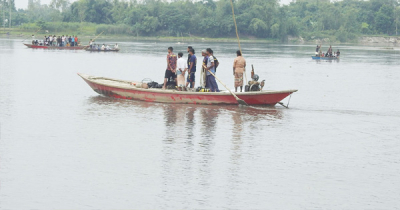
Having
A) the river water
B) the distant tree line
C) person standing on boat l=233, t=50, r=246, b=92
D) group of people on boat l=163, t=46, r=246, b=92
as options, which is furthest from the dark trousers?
the distant tree line

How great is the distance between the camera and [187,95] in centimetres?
1909

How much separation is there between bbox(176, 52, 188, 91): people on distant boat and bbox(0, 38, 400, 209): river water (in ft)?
2.95

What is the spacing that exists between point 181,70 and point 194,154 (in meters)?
7.00

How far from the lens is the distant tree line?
120 meters

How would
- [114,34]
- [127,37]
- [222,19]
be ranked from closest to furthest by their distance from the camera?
[114,34] → [127,37] → [222,19]

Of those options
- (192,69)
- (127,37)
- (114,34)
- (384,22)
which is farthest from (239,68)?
(384,22)

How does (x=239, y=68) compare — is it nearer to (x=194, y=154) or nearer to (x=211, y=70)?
(x=211, y=70)

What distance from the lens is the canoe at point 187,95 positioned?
1858 centimetres

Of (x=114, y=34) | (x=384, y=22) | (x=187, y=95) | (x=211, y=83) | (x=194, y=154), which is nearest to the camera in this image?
(x=194, y=154)

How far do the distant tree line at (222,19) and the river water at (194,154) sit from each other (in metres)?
94.3

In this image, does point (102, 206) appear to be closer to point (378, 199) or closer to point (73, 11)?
point (378, 199)

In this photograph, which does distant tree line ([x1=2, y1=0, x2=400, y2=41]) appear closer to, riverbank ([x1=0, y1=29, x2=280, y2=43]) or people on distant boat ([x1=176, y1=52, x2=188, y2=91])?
riverbank ([x1=0, y1=29, x2=280, y2=43])

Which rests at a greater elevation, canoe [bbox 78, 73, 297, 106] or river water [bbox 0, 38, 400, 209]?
canoe [bbox 78, 73, 297, 106]

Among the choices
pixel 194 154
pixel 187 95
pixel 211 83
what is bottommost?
pixel 194 154
